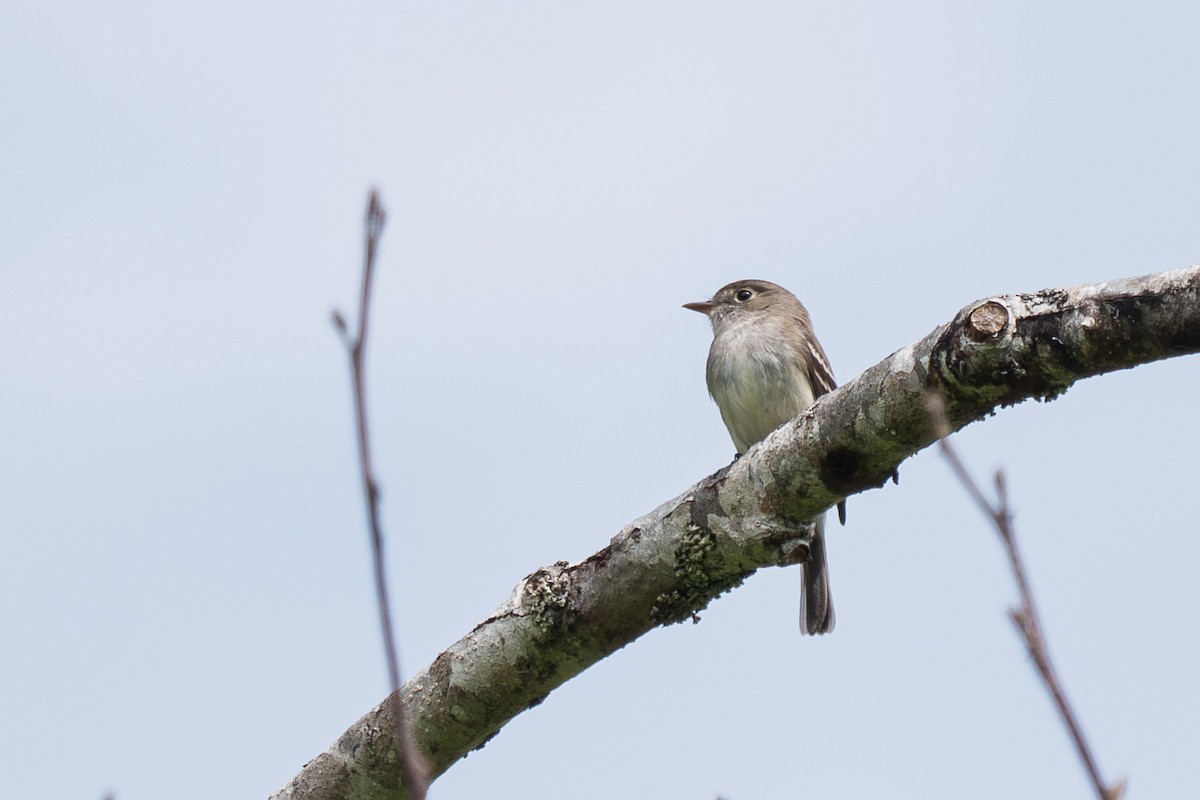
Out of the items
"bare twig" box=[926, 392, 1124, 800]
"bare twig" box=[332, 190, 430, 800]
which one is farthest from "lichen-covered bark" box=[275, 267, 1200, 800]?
"bare twig" box=[332, 190, 430, 800]

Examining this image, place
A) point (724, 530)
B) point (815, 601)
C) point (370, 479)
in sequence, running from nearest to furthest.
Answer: point (370, 479) → point (724, 530) → point (815, 601)

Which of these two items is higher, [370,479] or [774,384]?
[774,384]

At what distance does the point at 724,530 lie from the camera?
4.46 metres

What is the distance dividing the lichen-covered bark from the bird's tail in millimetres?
2961

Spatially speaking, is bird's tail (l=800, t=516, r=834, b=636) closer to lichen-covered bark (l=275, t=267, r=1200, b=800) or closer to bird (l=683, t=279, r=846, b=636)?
bird (l=683, t=279, r=846, b=636)

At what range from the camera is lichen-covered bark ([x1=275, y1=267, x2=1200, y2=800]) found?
373 centimetres

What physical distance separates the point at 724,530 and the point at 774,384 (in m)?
3.49

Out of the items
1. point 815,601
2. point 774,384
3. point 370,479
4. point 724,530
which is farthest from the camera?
point 774,384

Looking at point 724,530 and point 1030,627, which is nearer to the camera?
point 1030,627

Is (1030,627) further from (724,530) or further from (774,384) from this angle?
(774,384)

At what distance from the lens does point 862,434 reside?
161 inches

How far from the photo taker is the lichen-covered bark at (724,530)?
12.2ft

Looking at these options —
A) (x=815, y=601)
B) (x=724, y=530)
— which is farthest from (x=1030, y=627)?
(x=815, y=601)

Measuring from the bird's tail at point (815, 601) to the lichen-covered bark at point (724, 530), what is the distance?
9.71ft
